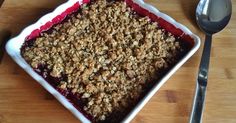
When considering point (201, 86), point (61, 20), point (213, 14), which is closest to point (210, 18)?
point (213, 14)

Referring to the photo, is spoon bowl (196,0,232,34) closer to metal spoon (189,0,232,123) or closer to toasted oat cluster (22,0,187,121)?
metal spoon (189,0,232,123)

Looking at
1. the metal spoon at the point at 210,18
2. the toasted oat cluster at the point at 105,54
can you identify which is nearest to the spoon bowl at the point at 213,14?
the metal spoon at the point at 210,18

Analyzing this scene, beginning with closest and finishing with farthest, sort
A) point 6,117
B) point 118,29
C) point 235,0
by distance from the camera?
1. point 6,117
2. point 118,29
3. point 235,0

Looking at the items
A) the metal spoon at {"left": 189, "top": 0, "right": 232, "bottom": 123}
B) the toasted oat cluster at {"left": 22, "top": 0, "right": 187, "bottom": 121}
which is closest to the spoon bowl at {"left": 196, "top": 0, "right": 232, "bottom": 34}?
the metal spoon at {"left": 189, "top": 0, "right": 232, "bottom": 123}

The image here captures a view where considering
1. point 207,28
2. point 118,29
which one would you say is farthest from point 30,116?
point 207,28

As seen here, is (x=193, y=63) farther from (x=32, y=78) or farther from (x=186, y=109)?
(x=32, y=78)
